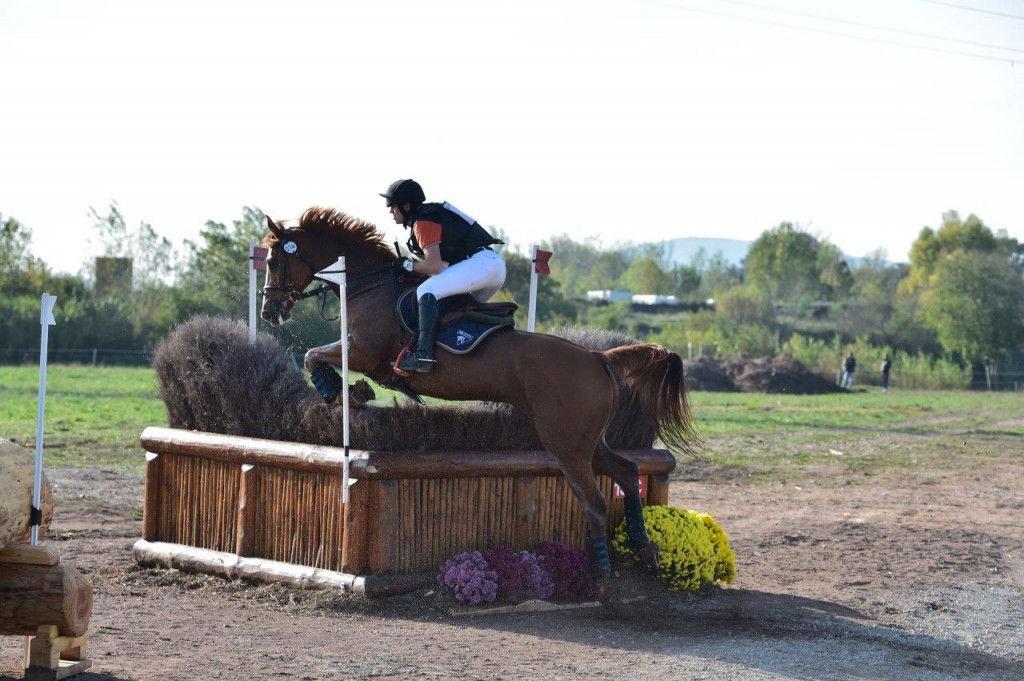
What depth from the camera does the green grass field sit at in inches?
608

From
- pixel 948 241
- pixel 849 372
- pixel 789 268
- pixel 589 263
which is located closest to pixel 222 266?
pixel 849 372

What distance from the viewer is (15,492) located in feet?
16.5

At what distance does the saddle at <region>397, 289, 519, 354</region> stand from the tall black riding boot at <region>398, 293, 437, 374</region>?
10 cm

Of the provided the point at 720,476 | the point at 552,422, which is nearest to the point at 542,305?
the point at 720,476

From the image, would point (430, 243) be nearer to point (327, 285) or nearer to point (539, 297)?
point (327, 285)

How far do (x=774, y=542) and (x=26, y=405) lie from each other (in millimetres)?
15813

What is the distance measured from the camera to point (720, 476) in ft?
46.7

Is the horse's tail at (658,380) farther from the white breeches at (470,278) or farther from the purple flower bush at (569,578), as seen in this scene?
the purple flower bush at (569,578)

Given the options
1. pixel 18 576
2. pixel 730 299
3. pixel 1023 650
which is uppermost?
pixel 730 299

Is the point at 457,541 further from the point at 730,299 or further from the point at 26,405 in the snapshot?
the point at 730,299

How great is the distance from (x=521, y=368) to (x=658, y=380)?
970mm

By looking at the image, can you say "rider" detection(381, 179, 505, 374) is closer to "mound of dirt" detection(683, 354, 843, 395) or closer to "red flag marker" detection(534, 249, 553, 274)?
"red flag marker" detection(534, 249, 553, 274)

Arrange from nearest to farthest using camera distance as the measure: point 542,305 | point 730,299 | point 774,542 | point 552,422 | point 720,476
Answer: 1. point 552,422
2. point 774,542
3. point 720,476
4. point 542,305
5. point 730,299

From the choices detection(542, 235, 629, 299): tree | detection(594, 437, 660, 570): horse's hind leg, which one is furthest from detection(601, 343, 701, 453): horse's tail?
detection(542, 235, 629, 299): tree
